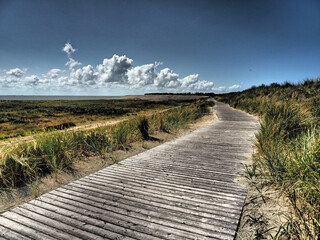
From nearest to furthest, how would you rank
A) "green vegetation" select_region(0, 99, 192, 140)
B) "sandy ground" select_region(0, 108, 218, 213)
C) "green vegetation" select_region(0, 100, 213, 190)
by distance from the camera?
"sandy ground" select_region(0, 108, 218, 213) → "green vegetation" select_region(0, 100, 213, 190) → "green vegetation" select_region(0, 99, 192, 140)

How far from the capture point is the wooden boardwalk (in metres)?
1.98

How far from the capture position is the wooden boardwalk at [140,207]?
6.50 feet

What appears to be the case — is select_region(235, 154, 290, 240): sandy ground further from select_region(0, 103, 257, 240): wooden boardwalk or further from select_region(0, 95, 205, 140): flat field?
select_region(0, 95, 205, 140): flat field

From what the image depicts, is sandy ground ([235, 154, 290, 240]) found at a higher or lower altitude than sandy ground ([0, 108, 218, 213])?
higher

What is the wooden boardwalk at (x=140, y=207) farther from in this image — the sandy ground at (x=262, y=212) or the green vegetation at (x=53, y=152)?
the green vegetation at (x=53, y=152)

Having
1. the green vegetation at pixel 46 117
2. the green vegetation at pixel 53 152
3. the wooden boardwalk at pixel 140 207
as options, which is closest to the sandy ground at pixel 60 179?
the green vegetation at pixel 53 152

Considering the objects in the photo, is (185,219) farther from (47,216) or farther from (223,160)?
(223,160)

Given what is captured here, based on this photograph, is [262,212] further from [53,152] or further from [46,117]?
[46,117]

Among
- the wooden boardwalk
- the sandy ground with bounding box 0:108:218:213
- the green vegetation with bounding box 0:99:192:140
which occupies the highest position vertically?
the wooden boardwalk

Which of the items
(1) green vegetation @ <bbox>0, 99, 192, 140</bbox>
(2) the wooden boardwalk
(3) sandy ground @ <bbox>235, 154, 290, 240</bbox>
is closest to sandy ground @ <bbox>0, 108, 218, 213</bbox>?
(2) the wooden boardwalk

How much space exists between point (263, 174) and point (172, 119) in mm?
7078

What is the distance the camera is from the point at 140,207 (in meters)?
2.42

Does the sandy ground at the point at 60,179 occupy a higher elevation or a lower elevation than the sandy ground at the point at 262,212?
lower

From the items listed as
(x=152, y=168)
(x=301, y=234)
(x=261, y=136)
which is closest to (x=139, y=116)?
(x=152, y=168)
